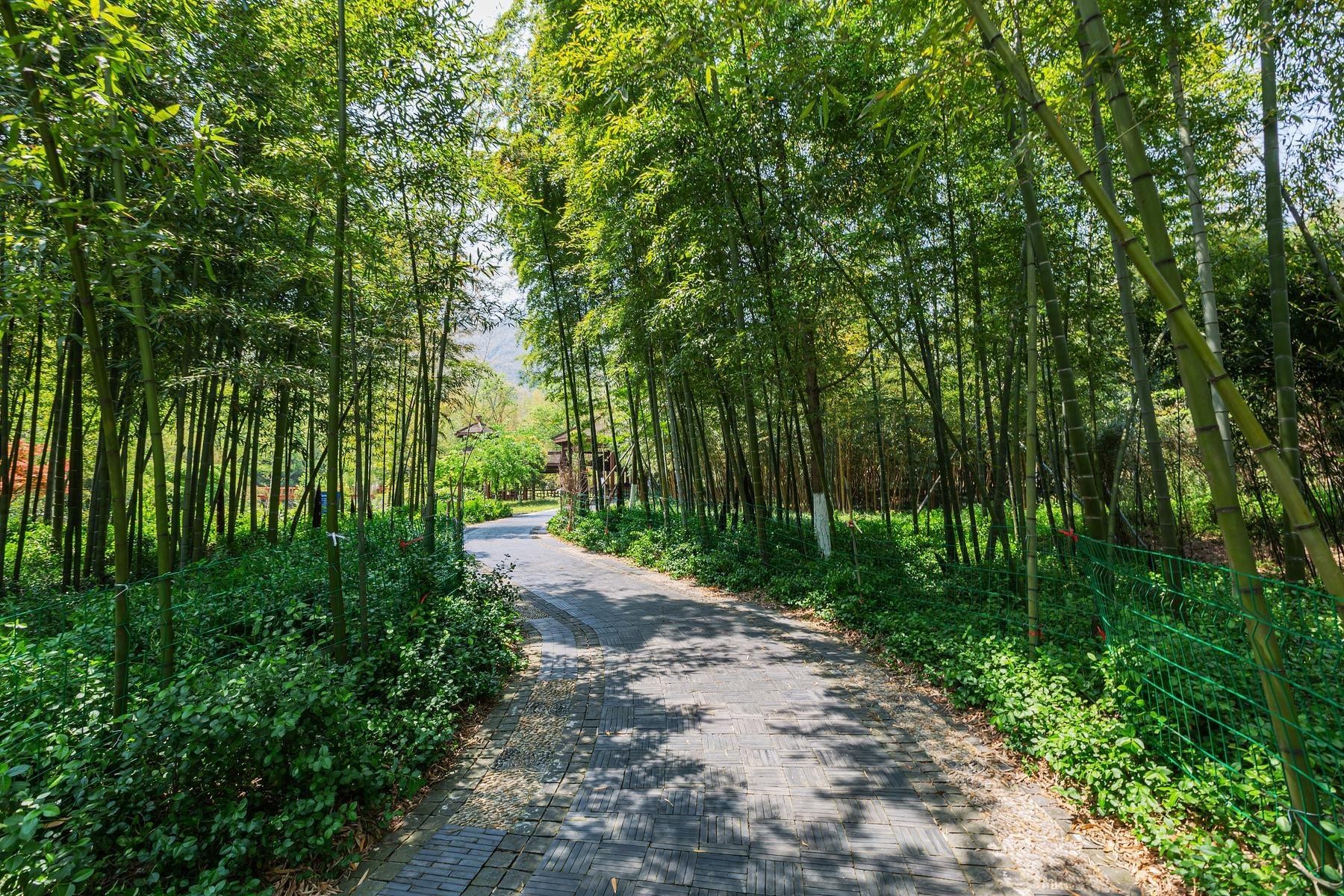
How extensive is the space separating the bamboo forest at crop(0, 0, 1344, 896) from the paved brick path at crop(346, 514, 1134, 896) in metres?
0.03

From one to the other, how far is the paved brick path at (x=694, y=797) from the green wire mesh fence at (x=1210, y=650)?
84cm

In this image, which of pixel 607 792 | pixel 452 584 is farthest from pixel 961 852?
pixel 452 584

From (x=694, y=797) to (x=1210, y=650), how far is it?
224 cm

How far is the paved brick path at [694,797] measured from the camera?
6.82 ft

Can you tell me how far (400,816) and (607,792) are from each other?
0.89 metres

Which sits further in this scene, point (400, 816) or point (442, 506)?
point (442, 506)

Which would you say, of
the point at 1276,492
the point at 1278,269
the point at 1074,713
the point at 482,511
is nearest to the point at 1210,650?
the point at 1074,713

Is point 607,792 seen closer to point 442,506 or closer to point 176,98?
point 176,98

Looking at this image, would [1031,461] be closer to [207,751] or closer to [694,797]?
[694,797]

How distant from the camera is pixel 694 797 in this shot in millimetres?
2564

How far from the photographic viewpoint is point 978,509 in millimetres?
12594

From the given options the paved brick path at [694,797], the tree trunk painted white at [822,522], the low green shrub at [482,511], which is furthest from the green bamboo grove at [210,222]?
the low green shrub at [482,511]

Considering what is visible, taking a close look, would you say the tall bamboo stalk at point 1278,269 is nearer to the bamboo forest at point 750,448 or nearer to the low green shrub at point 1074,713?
the bamboo forest at point 750,448

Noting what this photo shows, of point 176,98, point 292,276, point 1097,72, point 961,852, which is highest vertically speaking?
point 176,98
